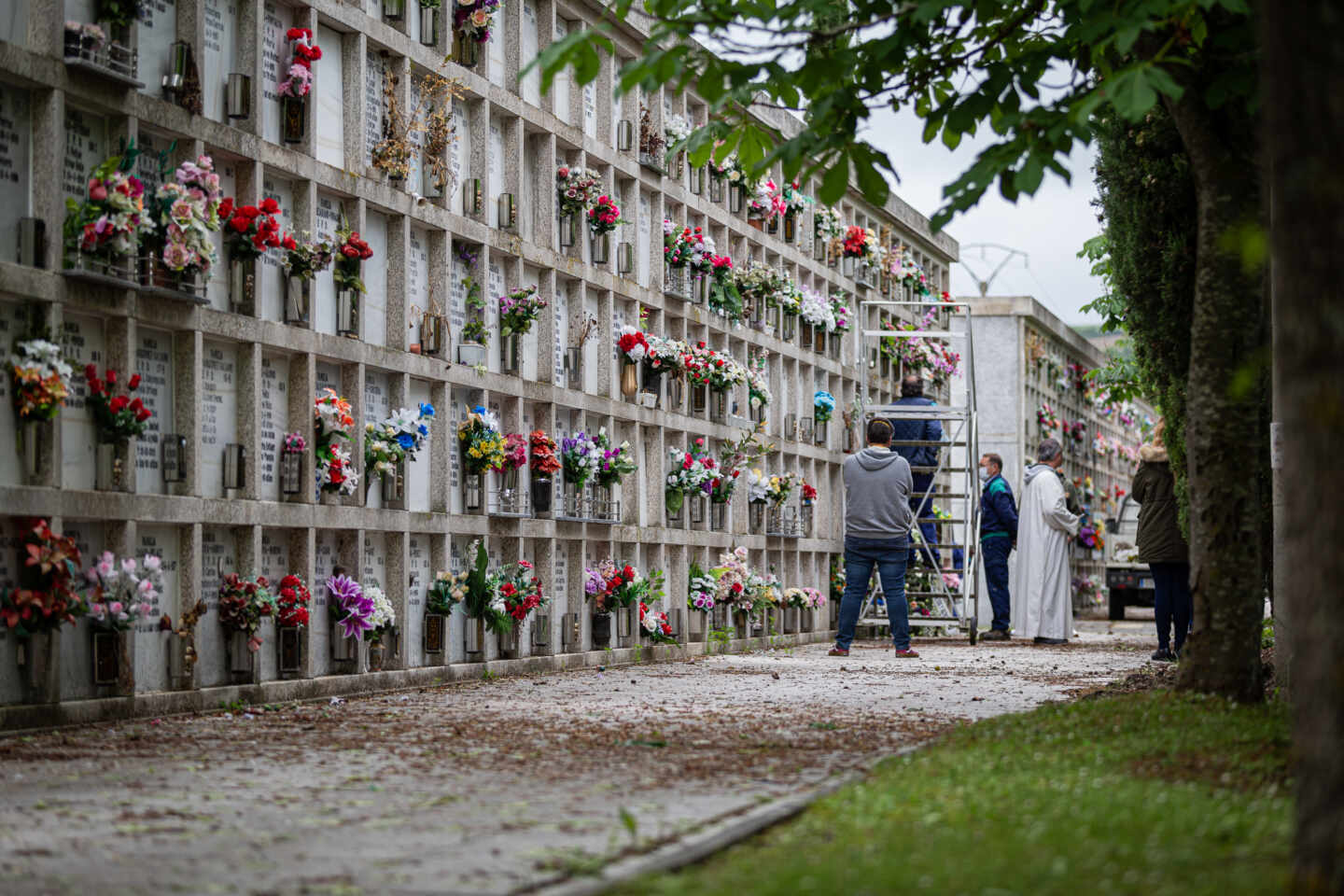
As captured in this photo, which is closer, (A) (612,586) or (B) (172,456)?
(B) (172,456)

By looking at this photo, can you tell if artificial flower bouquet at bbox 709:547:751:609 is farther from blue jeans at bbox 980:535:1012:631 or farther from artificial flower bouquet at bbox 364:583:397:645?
artificial flower bouquet at bbox 364:583:397:645

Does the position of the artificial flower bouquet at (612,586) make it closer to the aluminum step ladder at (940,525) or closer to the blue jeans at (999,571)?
the aluminum step ladder at (940,525)

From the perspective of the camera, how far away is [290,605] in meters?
8.17

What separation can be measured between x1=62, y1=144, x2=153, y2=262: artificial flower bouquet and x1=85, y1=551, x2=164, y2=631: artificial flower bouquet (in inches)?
49.7

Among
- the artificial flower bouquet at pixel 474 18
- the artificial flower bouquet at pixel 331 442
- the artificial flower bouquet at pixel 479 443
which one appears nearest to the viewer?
the artificial flower bouquet at pixel 331 442

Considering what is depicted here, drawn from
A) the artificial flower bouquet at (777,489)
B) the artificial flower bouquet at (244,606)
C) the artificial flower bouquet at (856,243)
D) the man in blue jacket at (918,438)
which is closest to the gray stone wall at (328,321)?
the artificial flower bouquet at (244,606)

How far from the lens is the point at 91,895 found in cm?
350

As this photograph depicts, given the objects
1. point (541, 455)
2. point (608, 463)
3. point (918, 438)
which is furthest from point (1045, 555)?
point (541, 455)

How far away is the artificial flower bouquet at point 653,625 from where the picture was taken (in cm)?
1240

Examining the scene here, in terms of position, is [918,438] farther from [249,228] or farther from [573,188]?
[249,228]

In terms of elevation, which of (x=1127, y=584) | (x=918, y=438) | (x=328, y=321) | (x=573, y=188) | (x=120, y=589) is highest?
(x=573, y=188)

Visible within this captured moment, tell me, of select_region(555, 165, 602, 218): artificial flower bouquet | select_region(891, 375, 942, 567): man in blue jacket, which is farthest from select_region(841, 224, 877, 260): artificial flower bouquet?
select_region(555, 165, 602, 218): artificial flower bouquet

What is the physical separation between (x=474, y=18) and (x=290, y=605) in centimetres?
396

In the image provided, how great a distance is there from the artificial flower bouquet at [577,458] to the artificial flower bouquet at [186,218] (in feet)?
13.4
